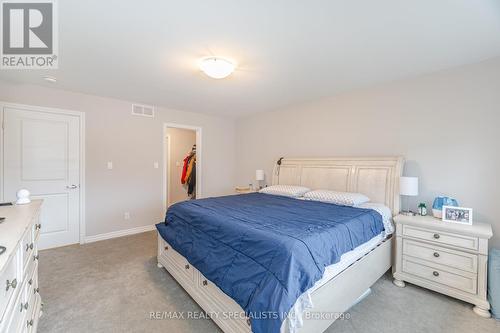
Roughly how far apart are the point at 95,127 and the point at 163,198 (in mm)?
1665

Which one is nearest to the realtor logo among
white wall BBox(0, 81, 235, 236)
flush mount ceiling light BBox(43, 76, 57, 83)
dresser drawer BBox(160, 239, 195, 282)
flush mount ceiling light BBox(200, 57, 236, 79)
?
flush mount ceiling light BBox(43, 76, 57, 83)

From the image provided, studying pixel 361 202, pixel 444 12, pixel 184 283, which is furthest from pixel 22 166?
pixel 444 12

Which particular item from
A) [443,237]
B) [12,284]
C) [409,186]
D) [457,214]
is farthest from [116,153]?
[457,214]

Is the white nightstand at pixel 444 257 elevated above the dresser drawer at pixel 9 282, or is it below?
below

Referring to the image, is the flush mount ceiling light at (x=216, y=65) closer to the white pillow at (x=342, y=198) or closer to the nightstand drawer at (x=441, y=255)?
the white pillow at (x=342, y=198)

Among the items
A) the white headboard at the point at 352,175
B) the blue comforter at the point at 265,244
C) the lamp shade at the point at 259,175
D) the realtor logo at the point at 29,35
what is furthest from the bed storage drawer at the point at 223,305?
the lamp shade at the point at 259,175

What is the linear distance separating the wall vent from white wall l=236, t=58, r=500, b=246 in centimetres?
292

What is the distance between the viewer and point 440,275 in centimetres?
212

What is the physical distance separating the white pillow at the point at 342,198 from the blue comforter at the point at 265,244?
19cm

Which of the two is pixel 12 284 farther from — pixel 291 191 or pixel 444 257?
pixel 444 257

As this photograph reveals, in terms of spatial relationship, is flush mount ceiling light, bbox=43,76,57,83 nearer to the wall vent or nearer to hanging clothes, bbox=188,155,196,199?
the wall vent

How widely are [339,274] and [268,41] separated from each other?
6.72 ft

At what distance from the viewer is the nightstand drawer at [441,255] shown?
1.99m

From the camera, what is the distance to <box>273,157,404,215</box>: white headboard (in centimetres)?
271
